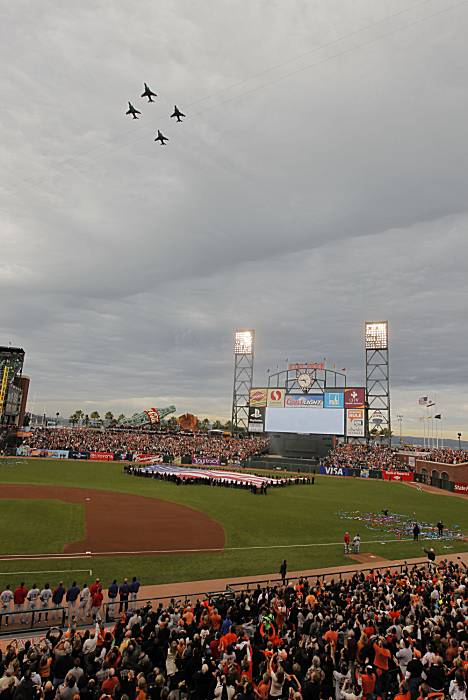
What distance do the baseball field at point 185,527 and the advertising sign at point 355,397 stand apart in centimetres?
2999

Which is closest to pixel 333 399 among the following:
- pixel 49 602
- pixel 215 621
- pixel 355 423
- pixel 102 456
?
pixel 355 423

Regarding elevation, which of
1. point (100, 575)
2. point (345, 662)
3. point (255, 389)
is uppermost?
point (255, 389)

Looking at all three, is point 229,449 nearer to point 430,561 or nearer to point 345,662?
point 430,561

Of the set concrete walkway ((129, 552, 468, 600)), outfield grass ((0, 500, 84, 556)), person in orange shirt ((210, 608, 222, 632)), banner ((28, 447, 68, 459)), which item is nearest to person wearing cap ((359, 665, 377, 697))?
person in orange shirt ((210, 608, 222, 632))

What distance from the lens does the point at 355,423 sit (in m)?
76.6

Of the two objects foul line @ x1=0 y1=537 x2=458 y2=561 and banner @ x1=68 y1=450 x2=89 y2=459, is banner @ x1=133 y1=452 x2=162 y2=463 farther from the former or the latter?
foul line @ x1=0 y1=537 x2=458 y2=561

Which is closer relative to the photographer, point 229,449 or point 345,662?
point 345,662

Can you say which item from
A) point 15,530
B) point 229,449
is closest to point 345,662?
point 15,530

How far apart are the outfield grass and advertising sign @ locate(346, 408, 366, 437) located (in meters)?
54.9

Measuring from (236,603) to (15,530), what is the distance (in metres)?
16.6

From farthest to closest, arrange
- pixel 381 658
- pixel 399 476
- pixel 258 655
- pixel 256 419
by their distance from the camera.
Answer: pixel 256 419 → pixel 399 476 → pixel 258 655 → pixel 381 658

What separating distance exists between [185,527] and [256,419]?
187 feet

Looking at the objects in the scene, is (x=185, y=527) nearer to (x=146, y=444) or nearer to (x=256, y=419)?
(x=146, y=444)

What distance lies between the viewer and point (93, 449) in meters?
73.7
